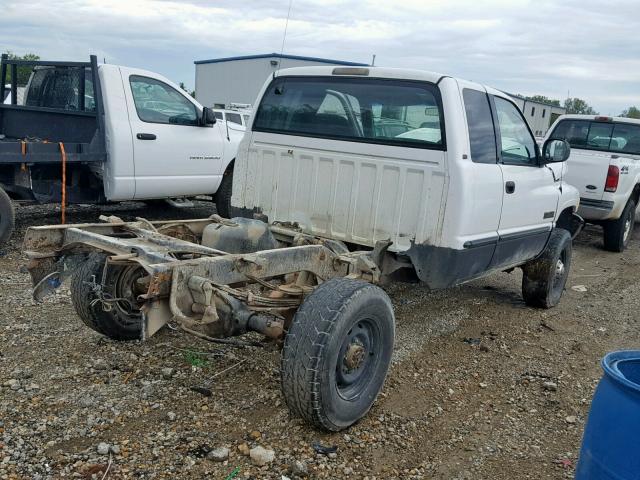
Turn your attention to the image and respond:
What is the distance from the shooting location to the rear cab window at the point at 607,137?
9852 millimetres

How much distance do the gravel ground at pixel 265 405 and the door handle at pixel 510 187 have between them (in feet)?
4.15

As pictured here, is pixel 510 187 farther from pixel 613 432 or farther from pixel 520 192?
pixel 613 432

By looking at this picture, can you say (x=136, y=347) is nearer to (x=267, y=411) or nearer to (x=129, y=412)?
(x=129, y=412)

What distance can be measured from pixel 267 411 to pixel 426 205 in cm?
169

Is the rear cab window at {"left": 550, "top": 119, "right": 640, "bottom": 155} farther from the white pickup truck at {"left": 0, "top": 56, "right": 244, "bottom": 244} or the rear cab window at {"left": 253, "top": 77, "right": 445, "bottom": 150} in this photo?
the rear cab window at {"left": 253, "top": 77, "right": 445, "bottom": 150}

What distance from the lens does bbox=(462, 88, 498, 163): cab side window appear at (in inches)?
170

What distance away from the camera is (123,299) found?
3875mm

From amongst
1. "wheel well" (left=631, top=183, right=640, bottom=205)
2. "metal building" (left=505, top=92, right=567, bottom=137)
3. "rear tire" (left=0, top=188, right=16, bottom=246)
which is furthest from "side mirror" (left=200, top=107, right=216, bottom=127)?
"metal building" (left=505, top=92, right=567, bottom=137)

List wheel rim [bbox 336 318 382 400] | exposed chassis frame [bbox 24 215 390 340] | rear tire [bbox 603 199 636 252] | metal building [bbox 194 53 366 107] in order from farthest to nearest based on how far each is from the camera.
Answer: metal building [bbox 194 53 366 107] < rear tire [bbox 603 199 636 252] < wheel rim [bbox 336 318 382 400] < exposed chassis frame [bbox 24 215 390 340]

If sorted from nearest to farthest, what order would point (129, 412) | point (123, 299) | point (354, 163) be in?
point (129, 412)
point (123, 299)
point (354, 163)

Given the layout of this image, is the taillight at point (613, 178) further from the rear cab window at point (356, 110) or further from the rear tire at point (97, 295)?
the rear tire at point (97, 295)

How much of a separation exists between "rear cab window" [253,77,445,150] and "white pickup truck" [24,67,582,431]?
1cm

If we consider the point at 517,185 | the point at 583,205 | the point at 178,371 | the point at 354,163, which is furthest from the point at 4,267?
the point at 583,205

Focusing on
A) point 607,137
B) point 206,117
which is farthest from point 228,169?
point 607,137
